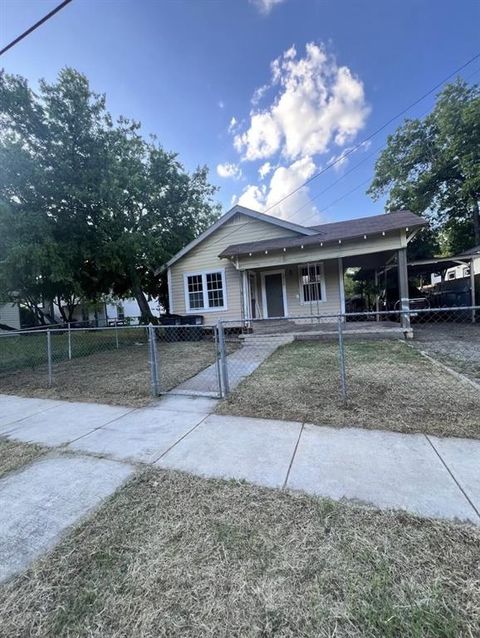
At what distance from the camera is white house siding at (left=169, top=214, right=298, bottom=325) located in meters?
12.2

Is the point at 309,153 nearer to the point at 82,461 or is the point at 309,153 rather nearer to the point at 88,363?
the point at 88,363

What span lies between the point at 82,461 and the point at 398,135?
2702 cm

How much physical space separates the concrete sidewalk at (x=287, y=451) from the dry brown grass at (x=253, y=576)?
0.30 m

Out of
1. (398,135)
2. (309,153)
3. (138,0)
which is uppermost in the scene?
(398,135)

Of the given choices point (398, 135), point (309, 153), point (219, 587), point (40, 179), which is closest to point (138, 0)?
point (40, 179)

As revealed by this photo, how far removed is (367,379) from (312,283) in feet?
23.2

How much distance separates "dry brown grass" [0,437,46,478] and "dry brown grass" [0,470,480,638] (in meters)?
1.55

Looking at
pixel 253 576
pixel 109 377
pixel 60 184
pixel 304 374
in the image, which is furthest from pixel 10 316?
pixel 253 576

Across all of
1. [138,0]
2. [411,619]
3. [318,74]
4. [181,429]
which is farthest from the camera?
[318,74]

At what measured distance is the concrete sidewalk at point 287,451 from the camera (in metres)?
2.34

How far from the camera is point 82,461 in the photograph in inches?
121

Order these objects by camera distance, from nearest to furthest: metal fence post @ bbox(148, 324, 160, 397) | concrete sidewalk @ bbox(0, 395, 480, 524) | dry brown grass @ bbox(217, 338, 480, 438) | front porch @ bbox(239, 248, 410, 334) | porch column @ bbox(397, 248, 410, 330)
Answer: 1. concrete sidewalk @ bbox(0, 395, 480, 524)
2. dry brown grass @ bbox(217, 338, 480, 438)
3. metal fence post @ bbox(148, 324, 160, 397)
4. porch column @ bbox(397, 248, 410, 330)
5. front porch @ bbox(239, 248, 410, 334)

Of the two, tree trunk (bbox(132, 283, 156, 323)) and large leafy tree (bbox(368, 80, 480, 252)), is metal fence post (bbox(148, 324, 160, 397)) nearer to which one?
tree trunk (bbox(132, 283, 156, 323))

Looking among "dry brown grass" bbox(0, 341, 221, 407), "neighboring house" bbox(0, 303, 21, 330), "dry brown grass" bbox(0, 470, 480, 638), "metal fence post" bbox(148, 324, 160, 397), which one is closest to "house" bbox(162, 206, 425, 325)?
"dry brown grass" bbox(0, 341, 221, 407)
